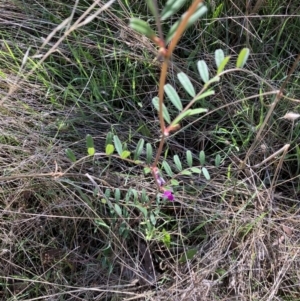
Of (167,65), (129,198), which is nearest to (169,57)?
(167,65)

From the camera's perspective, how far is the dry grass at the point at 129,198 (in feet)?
4.55

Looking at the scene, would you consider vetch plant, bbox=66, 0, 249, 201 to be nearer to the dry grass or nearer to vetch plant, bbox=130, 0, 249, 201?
vetch plant, bbox=130, 0, 249, 201

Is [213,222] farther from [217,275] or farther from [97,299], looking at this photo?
[97,299]

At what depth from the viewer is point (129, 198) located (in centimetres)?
141

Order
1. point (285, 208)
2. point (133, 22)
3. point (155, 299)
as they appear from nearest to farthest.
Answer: point (133, 22), point (155, 299), point (285, 208)

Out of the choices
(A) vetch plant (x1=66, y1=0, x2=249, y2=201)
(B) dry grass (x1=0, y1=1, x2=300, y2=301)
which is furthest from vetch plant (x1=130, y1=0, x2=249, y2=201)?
(B) dry grass (x1=0, y1=1, x2=300, y2=301)

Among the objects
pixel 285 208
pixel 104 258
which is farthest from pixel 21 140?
pixel 285 208

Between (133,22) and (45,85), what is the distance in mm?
941

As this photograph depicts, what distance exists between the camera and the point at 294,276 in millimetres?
1411

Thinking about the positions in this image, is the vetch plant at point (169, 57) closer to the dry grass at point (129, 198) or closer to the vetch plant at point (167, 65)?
the vetch plant at point (167, 65)

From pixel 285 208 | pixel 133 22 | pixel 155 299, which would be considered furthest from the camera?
pixel 285 208

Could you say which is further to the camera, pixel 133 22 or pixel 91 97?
pixel 91 97

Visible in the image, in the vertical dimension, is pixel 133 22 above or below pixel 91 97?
above

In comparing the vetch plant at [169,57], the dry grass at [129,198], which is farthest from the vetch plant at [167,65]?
the dry grass at [129,198]
